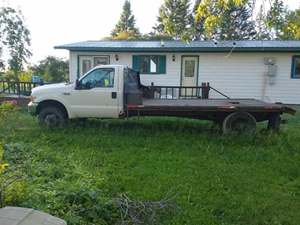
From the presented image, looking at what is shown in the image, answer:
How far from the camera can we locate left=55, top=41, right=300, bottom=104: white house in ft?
51.9

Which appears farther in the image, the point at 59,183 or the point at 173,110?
the point at 173,110

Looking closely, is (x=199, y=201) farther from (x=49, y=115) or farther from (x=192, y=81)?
(x=192, y=81)

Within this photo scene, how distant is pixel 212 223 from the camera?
3.79m

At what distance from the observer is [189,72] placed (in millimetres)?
16750

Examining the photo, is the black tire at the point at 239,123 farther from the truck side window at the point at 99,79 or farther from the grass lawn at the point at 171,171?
the truck side window at the point at 99,79

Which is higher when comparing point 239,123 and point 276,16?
point 276,16

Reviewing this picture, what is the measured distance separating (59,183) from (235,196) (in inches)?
97.1

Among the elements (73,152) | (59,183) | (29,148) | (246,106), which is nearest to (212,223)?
(59,183)

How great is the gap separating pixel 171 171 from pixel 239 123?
345 centimetres

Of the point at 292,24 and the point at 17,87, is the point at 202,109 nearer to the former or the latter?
the point at 292,24

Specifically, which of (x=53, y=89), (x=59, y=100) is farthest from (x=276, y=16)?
(x=53, y=89)

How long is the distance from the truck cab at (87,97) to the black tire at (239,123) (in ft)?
9.05

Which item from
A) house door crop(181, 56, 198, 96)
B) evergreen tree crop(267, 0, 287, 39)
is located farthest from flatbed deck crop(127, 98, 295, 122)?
house door crop(181, 56, 198, 96)

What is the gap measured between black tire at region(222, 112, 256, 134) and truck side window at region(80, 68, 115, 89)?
125 inches
